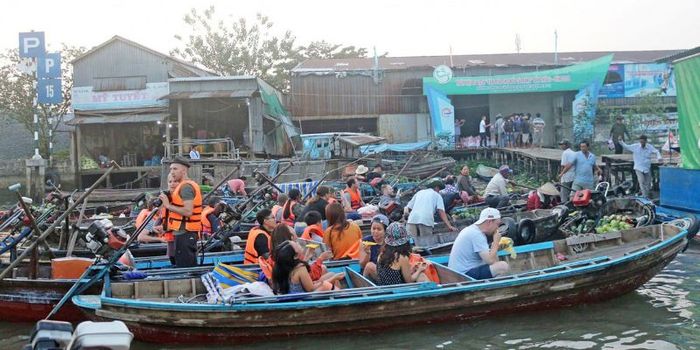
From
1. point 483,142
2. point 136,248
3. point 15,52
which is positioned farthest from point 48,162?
point 136,248

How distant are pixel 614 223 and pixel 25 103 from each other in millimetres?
28354

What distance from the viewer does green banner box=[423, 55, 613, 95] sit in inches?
1133

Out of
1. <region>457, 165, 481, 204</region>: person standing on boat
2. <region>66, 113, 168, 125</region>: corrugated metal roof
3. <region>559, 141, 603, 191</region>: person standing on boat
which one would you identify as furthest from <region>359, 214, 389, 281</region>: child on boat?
<region>66, 113, 168, 125</region>: corrugated metal roof

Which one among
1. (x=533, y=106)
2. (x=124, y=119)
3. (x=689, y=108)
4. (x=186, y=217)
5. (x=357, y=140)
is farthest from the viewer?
(x=533, y=106)

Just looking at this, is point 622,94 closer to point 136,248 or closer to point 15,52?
point 136,248

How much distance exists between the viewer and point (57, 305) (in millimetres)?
7930

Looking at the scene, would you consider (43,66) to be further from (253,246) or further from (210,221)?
(253,246)

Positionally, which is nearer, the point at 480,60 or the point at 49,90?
the point at 49,90

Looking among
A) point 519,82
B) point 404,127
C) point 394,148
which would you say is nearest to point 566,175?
point 394,148

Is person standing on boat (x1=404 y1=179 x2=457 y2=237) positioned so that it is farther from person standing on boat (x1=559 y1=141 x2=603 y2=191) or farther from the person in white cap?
person standing on boat (x1=559 y1=141 x2=603 y2=191)

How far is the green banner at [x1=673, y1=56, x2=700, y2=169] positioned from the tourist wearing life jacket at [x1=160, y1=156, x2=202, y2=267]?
9964mm

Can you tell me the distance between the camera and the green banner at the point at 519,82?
28.8m

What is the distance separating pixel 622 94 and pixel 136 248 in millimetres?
24438

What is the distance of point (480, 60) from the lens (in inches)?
1264
